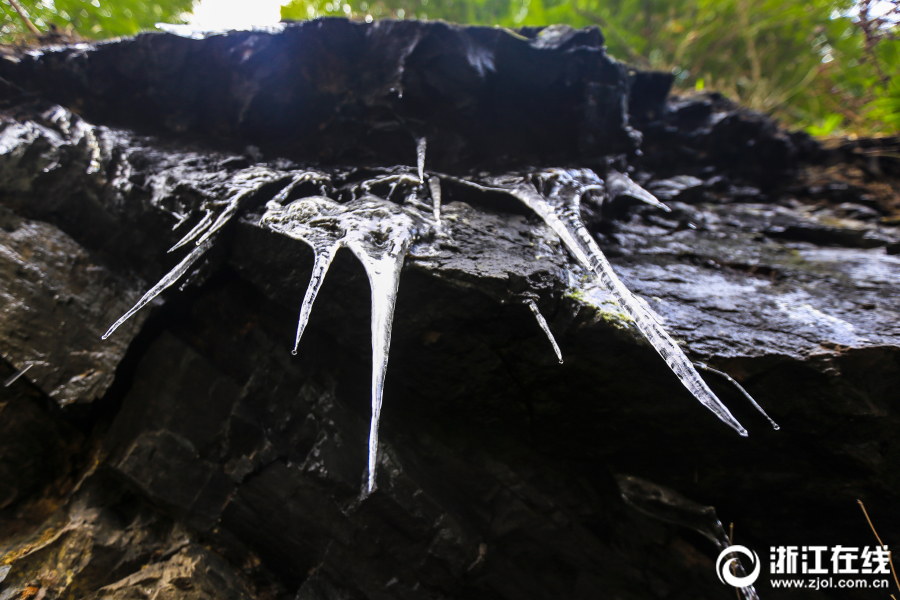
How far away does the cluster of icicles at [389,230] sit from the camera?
1369mm

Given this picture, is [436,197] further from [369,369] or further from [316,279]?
[369,369]

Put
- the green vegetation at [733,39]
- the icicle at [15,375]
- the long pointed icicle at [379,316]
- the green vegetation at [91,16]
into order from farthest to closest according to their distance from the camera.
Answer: the green vegetation at [733,39] → the green vegetation at [91,16] → the icicle at [15,375] → the long pointed icicle at [379,316]

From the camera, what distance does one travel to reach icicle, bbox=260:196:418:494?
1.41m

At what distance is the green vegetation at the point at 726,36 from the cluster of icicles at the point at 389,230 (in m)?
3.58

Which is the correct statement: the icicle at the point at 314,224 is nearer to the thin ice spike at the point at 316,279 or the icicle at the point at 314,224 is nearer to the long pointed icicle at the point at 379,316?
the thin ice spike at the point at 316,279

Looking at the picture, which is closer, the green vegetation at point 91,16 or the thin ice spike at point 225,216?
the thin ice spike at point 225,216

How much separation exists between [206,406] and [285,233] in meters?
1.28

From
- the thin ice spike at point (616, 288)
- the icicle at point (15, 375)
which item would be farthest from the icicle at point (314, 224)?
the icicle at point (15, 375)

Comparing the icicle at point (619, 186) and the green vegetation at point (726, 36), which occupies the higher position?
the green vegetation at point (726, 36)

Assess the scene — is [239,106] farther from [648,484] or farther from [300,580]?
[648,484]

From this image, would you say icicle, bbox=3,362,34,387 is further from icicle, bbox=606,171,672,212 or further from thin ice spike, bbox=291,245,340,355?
icicle, bbox=606,171,672,212

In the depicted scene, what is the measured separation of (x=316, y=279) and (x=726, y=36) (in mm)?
7472

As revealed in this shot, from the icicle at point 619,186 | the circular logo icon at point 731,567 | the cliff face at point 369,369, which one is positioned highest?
the icicle at point 619,186

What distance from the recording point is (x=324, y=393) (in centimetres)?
220
